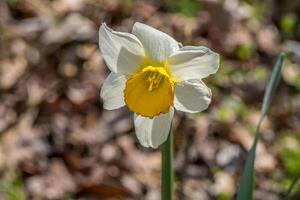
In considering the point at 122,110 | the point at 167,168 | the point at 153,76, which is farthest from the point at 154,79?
the point at 122,110

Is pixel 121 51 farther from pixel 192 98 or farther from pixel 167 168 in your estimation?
pixel 167 168

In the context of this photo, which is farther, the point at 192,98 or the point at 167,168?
the point at 167,168

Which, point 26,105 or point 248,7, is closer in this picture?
point 26,105

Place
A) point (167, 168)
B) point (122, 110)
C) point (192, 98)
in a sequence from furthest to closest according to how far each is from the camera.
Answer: point (122, 110) < point (167, 168) < point (192, 98)

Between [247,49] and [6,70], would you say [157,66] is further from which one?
[247,49]

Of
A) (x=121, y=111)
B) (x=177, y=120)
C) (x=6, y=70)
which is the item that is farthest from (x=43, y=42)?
(x=177, y=120)

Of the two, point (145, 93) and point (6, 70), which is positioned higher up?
point (145, 93)

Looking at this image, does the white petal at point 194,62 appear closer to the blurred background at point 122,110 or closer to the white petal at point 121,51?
the white petal at point 121,51
